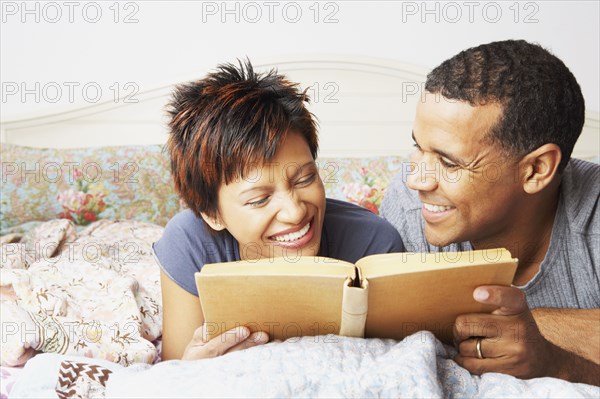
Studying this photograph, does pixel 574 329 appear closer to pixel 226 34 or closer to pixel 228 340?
pixel 228 340

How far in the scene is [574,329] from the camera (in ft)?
4.58

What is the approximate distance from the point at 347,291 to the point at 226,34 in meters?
1.76

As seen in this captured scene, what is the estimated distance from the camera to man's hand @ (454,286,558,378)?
1.15 m

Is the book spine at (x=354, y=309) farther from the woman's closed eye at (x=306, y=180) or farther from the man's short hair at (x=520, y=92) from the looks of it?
the man's short hair at (x=520, y=92)

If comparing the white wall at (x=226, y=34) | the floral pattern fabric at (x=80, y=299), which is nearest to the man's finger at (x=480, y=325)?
the floral pattern fabric at (x=80, y=299)

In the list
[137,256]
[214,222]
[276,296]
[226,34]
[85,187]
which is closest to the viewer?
[276,296]

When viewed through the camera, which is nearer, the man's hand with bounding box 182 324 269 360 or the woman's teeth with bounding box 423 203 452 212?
the man's hand with bounding box 182 324 269 360

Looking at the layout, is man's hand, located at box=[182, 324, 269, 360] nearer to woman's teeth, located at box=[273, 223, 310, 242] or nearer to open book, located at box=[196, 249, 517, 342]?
open book, located at box=[196, 249, 517, 342]

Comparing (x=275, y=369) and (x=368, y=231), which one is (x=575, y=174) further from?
(x=275, y=369)

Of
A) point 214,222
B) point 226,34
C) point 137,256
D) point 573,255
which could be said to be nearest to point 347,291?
point 214,222

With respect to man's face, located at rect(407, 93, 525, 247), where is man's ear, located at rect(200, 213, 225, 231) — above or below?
below

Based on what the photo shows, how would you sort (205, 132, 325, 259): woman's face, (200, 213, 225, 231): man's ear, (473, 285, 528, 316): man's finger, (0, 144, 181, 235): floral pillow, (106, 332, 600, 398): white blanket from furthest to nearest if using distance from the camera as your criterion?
(0, 144, 181, 235): floral pillow < (200, 213, 225, 231): man's ear < (205, 132, 325, 259): woman's face < (473, 285, 528, 316): man's finger < (106, 332, 600, 398): white blanket

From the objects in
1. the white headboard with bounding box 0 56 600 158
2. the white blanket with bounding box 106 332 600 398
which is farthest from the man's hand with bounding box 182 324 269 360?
the white headboard with bounding box 0 56 600 158

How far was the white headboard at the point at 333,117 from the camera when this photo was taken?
2570 millimetres
